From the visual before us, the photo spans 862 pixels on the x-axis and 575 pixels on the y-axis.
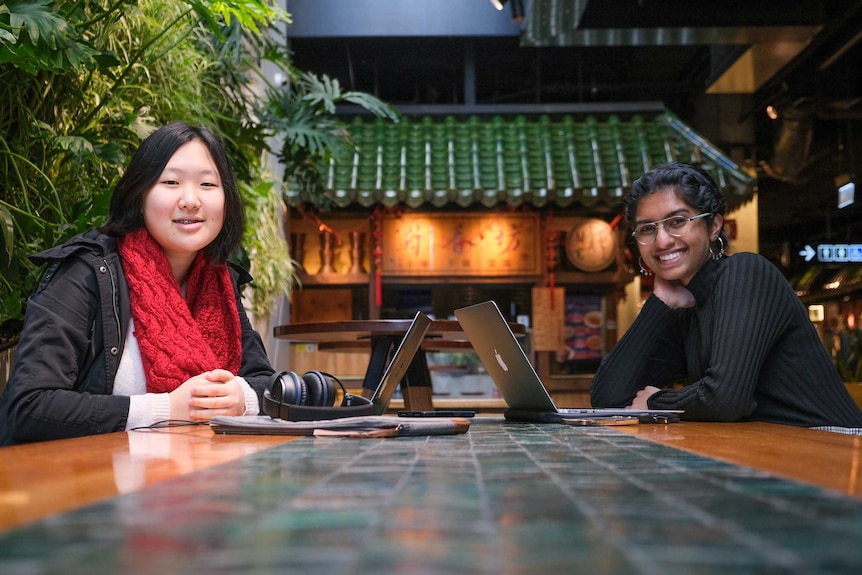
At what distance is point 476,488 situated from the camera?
712 millimetres

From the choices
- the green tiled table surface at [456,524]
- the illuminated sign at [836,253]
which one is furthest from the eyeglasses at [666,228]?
the illuminated sign at [836,253]

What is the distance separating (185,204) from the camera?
1987 mm

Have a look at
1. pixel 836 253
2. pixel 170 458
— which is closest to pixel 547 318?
pixel 836 253

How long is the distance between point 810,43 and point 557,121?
1.99 meters

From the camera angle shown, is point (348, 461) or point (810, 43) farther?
point (810, 43)

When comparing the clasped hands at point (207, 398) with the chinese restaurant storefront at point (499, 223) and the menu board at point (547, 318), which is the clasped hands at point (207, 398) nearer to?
the chinese restaurant storefront at point (499, 223)

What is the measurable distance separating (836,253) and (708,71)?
1928mm

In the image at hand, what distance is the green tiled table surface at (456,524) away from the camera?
433 mm

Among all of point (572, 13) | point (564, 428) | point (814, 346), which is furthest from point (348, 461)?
point (572, 13)

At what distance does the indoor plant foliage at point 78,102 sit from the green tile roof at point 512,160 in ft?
8.00

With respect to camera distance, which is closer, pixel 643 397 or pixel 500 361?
pixel 500 361

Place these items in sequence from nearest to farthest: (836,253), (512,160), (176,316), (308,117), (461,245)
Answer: (176,316) → (308,117) → (836,253) → (512,160) → (461,245)

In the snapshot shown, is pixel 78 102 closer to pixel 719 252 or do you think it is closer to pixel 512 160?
pixel 719 252

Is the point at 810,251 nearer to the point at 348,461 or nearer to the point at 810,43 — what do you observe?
the point at 810,43
